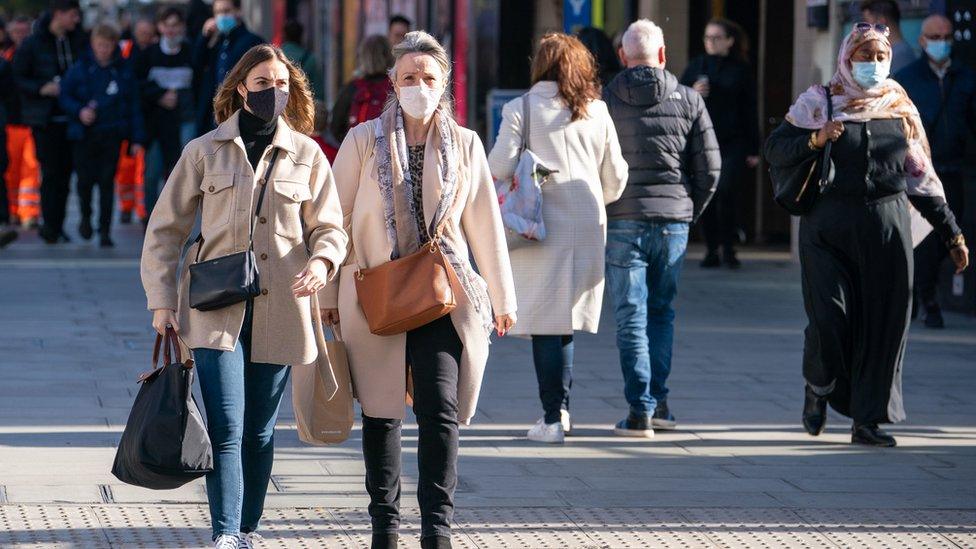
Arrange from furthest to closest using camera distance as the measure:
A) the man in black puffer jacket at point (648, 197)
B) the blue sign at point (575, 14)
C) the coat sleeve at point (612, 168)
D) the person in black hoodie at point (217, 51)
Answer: the person in black hoodie at point (217, 51) < the blue sign at point (575, 14) < the man in black puffer jacket at point (648, 197) < the coat sleeve at point (612, 168)

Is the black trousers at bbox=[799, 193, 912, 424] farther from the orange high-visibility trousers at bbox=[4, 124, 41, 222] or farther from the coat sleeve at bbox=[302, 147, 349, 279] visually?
the orange high-visibility trousers at bbox=[4, 124, 41, 222]

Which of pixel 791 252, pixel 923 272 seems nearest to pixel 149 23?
pixel 791 252

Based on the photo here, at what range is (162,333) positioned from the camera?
534cm

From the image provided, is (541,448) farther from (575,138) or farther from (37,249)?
(37,249)

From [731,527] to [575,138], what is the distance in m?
2.17

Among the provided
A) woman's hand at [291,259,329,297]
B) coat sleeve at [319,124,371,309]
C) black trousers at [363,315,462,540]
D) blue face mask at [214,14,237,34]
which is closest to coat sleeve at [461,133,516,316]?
black trousers at [363,315,462,540]

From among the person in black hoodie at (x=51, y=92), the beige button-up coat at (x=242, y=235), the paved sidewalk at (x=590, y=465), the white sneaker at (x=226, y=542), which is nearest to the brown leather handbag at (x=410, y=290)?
the beige button-up coat at (x=242, y=235)

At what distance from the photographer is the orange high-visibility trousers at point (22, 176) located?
1803cm

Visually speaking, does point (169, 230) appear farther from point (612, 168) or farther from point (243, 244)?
point (612, 168)

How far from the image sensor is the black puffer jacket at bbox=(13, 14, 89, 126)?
52.1 feet

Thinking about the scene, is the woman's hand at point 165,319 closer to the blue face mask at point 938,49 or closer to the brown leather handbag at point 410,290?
A: the brown leather handbag at point 410,290

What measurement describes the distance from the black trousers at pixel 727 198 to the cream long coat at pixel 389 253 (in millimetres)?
9154

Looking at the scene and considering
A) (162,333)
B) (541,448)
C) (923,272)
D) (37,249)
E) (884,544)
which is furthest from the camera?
(37,249)

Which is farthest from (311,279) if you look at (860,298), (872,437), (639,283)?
(872,437)
